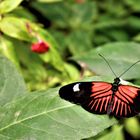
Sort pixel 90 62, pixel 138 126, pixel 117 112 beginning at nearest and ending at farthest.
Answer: pixel 117 112
pixel 90 62
pixel 138 126

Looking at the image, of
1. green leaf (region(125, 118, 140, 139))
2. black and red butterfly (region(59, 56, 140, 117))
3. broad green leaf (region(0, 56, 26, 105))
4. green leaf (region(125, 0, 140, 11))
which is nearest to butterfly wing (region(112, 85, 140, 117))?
black and red butterfly (region(59, 56, 140, 117))

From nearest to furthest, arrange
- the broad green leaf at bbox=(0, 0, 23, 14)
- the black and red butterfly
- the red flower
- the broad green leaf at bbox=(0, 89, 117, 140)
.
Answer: the broad green leaf at bbox=(0, 89, 117, 140) → the black and red butterfly → the broad green leaf at bbox=(0, 0, 23, 14) → the red flower

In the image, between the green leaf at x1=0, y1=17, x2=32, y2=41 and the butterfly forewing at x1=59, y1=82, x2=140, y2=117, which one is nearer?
the butterfly forewing at x1=59, y1=82, x2=140, y2=117

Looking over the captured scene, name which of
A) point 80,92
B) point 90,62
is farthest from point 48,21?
point 80,92

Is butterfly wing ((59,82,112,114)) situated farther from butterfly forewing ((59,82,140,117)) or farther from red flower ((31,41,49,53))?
red flower ((31,41,49,53))

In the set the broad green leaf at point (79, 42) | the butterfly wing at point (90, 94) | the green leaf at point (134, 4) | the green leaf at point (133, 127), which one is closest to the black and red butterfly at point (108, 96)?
the butterfly wing at point (90, 94)

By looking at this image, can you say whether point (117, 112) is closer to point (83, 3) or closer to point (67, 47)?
point (67, 47)
